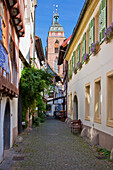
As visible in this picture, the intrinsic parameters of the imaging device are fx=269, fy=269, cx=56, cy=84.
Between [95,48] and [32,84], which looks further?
[32,84]

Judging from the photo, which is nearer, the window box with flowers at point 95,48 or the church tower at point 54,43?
the window box with flowers at point 95,48

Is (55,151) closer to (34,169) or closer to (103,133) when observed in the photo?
(103,133)

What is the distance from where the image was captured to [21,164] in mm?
7617

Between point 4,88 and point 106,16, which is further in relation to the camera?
point 106,16

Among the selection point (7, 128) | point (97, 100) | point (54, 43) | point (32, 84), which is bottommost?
point (7, 128)

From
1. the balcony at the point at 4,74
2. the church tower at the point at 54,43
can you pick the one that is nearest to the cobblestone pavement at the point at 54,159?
the balcony at the point at 4,74

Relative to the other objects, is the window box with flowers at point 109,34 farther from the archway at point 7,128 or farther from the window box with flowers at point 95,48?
the archway at point 7,128

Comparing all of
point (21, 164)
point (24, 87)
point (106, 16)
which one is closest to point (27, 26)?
point (24, 87)

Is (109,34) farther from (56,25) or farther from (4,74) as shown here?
(56,25)

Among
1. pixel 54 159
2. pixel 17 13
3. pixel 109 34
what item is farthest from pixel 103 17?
pixel 54 159

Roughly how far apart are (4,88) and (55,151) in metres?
3.50

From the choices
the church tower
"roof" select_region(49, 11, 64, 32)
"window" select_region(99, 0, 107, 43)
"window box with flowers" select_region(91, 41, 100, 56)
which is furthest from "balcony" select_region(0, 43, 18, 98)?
"roof" select_region(49, 11, 64, 32)

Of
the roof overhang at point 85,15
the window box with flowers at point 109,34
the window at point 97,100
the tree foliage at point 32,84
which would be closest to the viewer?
the window box with flowers at point 109,34

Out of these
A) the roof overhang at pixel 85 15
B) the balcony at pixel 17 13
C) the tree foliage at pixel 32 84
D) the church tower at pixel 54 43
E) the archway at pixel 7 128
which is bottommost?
the archway at pixel 7 128
